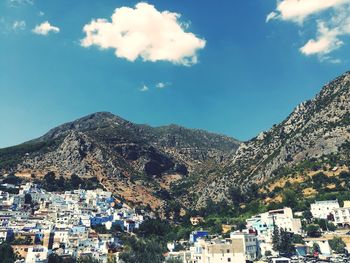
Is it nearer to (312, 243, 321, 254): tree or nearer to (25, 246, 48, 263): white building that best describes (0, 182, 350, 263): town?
(25, 246, 48, 263): white building

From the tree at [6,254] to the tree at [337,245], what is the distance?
2637 inches

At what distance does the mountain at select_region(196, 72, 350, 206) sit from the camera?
143000 mm

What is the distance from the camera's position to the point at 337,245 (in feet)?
261

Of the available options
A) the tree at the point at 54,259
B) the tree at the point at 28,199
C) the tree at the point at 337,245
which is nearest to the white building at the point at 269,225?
the tree at the point at 337,245

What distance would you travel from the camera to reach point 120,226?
127 meters

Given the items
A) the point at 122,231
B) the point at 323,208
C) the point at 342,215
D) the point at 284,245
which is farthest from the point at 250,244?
the point at 122,231

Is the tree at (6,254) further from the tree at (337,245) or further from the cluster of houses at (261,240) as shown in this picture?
the tree at (337,245)

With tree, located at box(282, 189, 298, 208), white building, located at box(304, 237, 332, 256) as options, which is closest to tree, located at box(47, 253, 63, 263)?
white building, located at box(304, 237, 332, 256)

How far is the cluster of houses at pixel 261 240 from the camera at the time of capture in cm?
7200

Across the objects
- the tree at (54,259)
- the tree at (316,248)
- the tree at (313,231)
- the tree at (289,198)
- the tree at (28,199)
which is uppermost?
the tree at (28,199)

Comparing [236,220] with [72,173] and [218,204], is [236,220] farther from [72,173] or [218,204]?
[72,173]

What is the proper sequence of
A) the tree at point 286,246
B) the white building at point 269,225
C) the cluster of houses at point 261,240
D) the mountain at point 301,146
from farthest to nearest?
the mountain at point 301,146, the white building at point 269,225, the tree at point 286,246, the cluster of houses at point 261,240

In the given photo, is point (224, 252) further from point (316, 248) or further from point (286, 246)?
point (316, 248)

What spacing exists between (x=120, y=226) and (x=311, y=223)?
60.8 metres
